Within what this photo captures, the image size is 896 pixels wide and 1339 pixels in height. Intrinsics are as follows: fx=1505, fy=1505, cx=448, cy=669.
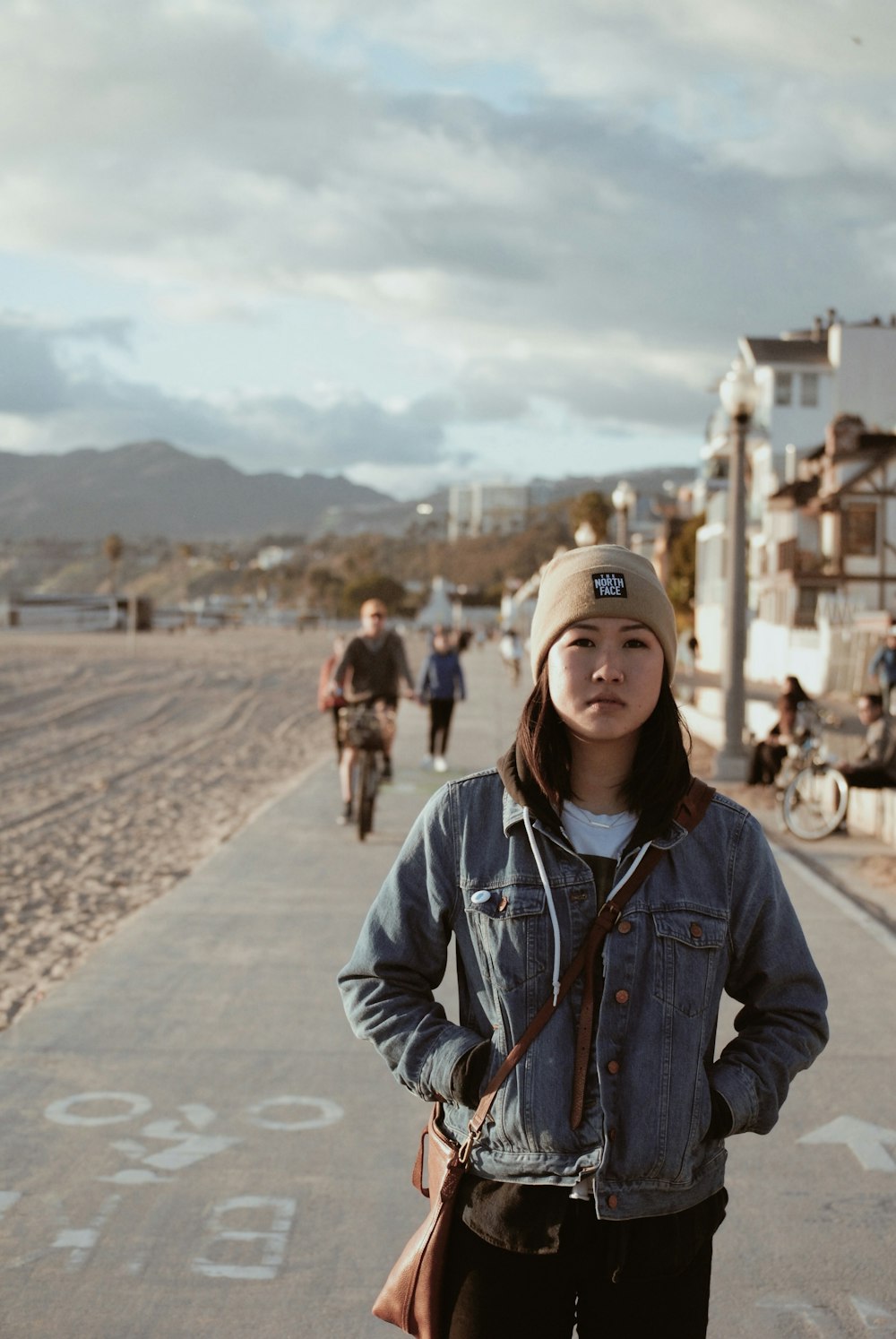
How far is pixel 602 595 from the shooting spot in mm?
2445

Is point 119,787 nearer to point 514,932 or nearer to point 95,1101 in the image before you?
point 95,1101

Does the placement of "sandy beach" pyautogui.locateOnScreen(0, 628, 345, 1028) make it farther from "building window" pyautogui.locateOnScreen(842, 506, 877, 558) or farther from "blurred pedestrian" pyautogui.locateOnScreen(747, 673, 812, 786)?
"building window" pyautogui.locateOnScreen(842, 506, 877, 558)

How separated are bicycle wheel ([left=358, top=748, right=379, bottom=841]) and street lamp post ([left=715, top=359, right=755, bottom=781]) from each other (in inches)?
204

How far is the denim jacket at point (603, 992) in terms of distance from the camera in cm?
230

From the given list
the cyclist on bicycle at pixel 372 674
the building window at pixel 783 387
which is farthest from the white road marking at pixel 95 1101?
the building window at pixel 783 387

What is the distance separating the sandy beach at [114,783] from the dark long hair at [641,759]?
484cm

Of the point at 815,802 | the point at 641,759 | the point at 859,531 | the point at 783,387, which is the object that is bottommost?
the point at 815,802

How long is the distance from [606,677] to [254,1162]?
9.64 feet

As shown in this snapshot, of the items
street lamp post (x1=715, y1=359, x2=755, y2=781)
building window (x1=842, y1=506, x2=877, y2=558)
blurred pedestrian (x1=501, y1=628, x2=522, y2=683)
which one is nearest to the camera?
street lamp post (x1=715, y1=359, x2=755, y2=781)

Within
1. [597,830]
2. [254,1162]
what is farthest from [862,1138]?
[597,830]

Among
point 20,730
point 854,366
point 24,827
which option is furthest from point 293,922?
point 854,366

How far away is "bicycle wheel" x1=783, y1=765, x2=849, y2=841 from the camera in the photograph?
38.7ft

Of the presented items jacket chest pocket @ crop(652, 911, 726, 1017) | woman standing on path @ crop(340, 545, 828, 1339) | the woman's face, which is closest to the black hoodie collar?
woman standing on path @ crop(340, 545, 828, 1339)

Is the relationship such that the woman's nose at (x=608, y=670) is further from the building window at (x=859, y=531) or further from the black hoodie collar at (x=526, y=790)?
the building window at (x=859, y=531)
